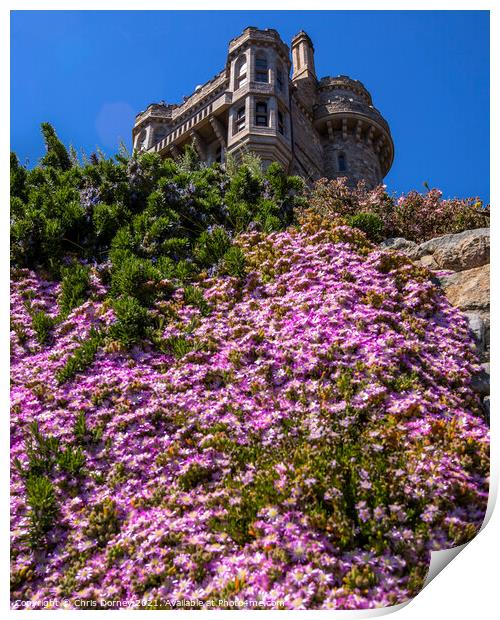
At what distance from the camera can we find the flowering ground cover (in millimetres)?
3920

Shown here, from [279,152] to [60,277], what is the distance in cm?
1639

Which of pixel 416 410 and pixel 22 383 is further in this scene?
pixel 22 383

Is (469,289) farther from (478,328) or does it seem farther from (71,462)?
(71,462)

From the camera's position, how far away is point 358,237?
845 centimetres

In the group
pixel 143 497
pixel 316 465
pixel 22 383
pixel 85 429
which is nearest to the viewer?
pixel 316 465

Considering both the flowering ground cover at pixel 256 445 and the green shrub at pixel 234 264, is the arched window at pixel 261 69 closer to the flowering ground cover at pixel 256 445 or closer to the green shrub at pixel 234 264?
the green shrub at pixel 234 264

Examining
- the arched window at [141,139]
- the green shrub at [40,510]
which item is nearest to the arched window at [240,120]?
the arched window at [141,139]

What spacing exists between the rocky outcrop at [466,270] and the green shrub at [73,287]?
5.02 meters

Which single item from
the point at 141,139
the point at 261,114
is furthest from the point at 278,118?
the point at 141,139

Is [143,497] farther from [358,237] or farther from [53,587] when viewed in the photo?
[358,237]

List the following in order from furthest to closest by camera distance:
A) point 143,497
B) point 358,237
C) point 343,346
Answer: point 358,237, point 343,346, point 143,497

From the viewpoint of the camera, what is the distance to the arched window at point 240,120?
24375 millimetres

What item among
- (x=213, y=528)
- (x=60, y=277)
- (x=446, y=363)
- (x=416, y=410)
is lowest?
(x=213, y=528)
